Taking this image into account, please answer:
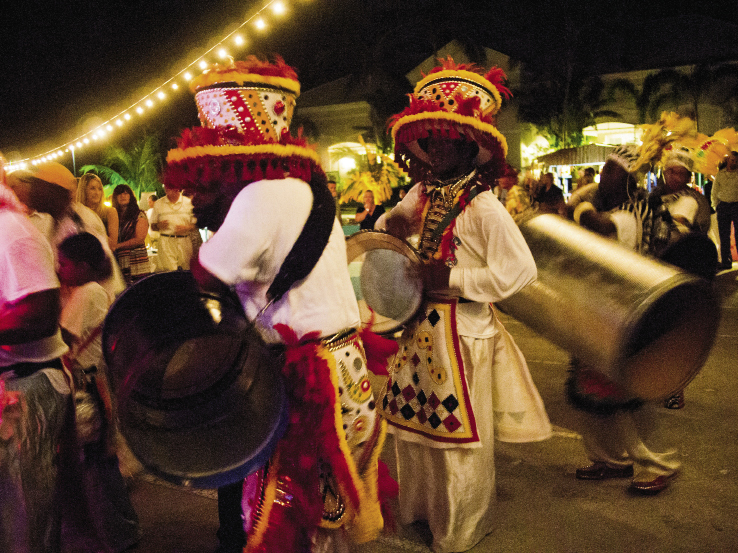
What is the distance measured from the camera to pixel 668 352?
255 centimetres

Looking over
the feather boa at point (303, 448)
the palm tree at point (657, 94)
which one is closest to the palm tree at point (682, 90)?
the palm tree at point (657, 94)

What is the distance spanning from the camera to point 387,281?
3.01 meters

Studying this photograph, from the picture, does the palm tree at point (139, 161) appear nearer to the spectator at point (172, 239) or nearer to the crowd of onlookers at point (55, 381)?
the spectator at point (172, 239)

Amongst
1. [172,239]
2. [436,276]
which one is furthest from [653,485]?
[172,239]

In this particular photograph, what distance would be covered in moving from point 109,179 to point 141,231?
65.4 ft

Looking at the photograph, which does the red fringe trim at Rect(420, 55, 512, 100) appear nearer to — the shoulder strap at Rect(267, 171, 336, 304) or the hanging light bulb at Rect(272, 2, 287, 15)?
the shoulder strap at Rect(267, 171, 336, 304)

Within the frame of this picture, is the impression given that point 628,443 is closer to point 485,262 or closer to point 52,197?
point 485,262

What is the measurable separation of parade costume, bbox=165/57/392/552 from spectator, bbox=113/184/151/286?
547 centimetres

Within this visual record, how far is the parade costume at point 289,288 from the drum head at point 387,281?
62 centimetres

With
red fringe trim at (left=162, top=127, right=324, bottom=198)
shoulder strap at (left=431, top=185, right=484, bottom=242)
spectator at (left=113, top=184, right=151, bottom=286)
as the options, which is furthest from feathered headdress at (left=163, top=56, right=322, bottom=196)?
spectator at (left=113, top=184, right=151, bottom=286)

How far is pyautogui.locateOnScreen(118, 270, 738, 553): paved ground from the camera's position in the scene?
309 centimetres

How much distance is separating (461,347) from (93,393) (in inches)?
70.9

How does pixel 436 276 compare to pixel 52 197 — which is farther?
pixel 52 197

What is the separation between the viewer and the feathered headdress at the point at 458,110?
2900 mm
